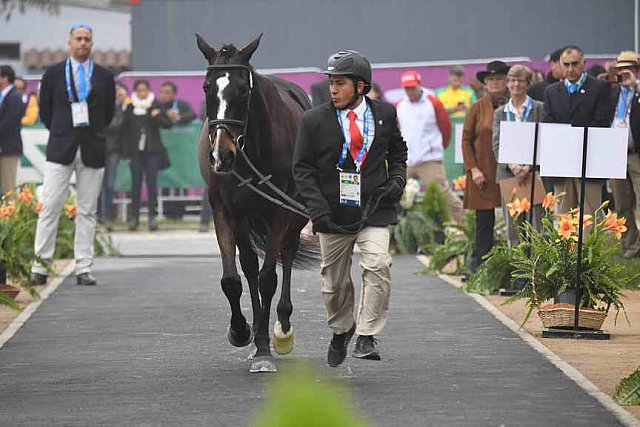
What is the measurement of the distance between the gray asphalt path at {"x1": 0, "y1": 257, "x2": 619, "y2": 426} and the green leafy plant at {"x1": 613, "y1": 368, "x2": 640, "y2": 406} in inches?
6.4

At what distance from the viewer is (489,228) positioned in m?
15.4

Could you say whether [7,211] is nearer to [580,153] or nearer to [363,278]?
[580,153]

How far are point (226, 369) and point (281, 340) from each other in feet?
1.99

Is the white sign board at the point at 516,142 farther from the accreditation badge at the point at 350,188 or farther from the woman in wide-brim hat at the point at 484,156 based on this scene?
the accreditation badge at the point at 350,188

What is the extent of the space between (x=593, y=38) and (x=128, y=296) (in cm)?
1631

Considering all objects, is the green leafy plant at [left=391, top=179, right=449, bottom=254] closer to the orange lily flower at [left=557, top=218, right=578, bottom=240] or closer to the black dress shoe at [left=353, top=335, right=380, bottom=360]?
the orange lily flower at [left=557, top=218, right=578, bottom=240]

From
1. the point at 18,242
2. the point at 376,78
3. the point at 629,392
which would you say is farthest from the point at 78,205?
the point at 376,78

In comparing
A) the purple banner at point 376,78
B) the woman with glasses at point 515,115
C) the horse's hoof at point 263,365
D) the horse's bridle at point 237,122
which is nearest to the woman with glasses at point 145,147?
the purple banner at point 376,78

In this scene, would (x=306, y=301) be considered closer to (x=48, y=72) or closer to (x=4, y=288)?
(x=4, y=288)

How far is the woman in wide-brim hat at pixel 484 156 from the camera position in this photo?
15070 mm

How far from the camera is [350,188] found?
9.02 m

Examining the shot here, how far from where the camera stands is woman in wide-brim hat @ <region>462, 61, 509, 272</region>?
15.1 m

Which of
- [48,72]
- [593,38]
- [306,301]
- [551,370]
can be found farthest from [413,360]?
[593,38]

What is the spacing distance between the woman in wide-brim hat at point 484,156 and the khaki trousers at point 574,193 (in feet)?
2.01
